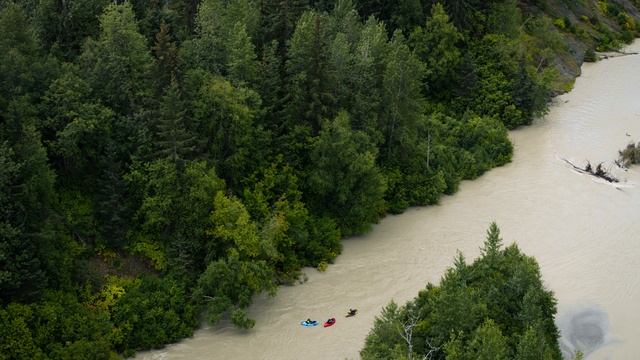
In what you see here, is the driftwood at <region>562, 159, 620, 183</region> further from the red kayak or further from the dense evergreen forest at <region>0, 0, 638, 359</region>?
the red kayak

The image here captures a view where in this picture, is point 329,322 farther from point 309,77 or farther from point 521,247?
point 309,77

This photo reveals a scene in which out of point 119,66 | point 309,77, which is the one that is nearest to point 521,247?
point 309,77

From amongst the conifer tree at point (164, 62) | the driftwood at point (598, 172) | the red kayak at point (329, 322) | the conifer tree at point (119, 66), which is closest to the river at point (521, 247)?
the red kayak at point (329, 322)

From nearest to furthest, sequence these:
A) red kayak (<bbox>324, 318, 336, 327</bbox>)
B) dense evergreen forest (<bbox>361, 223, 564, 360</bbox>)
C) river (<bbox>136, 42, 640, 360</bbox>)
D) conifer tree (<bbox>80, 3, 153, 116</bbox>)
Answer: dense evergreen forest (<bbox>361, 223, 564, 360</bbox>)
river (<bbox>136, 42, 640, 360</bbox>)
red kayak (<bbox>324, 318, 336, 327</bbox>)
conifer tree (<bbox>80, 3, 153, 116</bbox>)

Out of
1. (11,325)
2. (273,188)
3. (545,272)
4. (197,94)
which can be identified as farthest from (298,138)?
(11,325)

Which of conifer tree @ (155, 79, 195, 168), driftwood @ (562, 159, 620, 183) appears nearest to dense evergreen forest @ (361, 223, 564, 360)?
conifer tree @ (155, 79, 195, 168)
